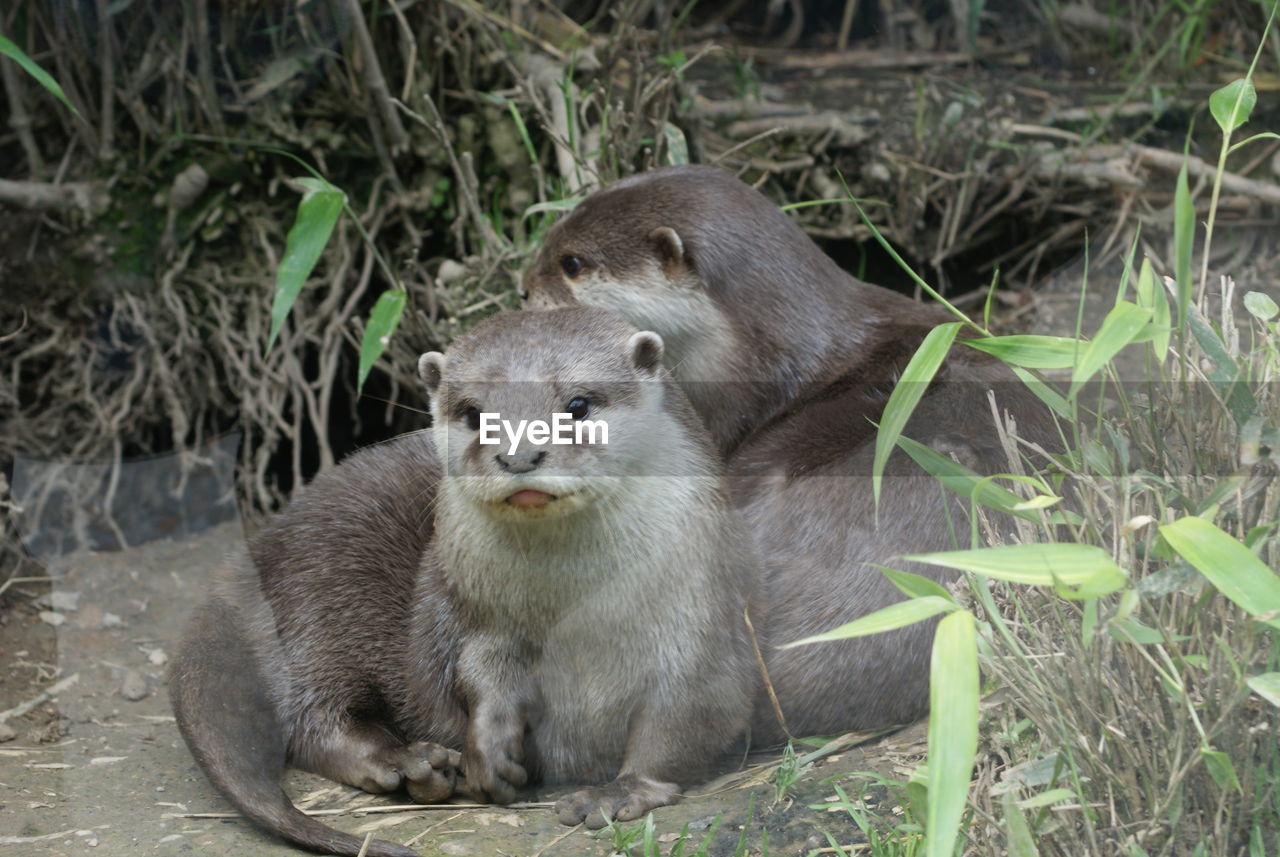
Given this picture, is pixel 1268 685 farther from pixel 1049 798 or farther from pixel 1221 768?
pixel 1049 798

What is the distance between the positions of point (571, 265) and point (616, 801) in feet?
4.08

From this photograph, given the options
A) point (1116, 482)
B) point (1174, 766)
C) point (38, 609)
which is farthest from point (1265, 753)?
point (38, 609)

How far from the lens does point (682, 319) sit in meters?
2.85

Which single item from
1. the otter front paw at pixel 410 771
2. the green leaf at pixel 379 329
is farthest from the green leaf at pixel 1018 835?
the green leaf at pixel 379 329

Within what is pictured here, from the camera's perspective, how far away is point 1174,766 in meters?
1.43

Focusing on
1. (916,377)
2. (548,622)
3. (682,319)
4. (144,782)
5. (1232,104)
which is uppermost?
(1232,104)

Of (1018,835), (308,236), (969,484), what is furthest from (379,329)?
(1018,835)

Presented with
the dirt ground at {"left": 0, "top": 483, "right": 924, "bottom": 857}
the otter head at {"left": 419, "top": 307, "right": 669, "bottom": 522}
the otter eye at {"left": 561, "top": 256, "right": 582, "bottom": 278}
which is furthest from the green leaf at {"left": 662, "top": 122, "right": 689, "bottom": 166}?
the dirt ground at {"left": 0, "top": 483, "right": 924, "bottom": 857}

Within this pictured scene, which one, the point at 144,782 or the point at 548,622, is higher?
the point at 548,622

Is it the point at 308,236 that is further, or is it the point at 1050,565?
the point at 308,236

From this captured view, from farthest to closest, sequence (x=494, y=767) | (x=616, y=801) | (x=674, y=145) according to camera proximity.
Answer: (x=674, y=145), (x=494, y=767), (x=616, y=801)

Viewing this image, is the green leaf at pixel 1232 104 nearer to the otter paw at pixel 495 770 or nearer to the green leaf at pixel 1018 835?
the green leaf at pixel 1018 835

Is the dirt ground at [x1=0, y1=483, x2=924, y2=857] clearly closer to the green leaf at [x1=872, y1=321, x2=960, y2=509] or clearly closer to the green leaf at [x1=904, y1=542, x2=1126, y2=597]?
the green leaf at [x1=872, y1=321, x2=960, y2=509]

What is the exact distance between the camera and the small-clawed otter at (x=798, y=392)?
225 centimetres
